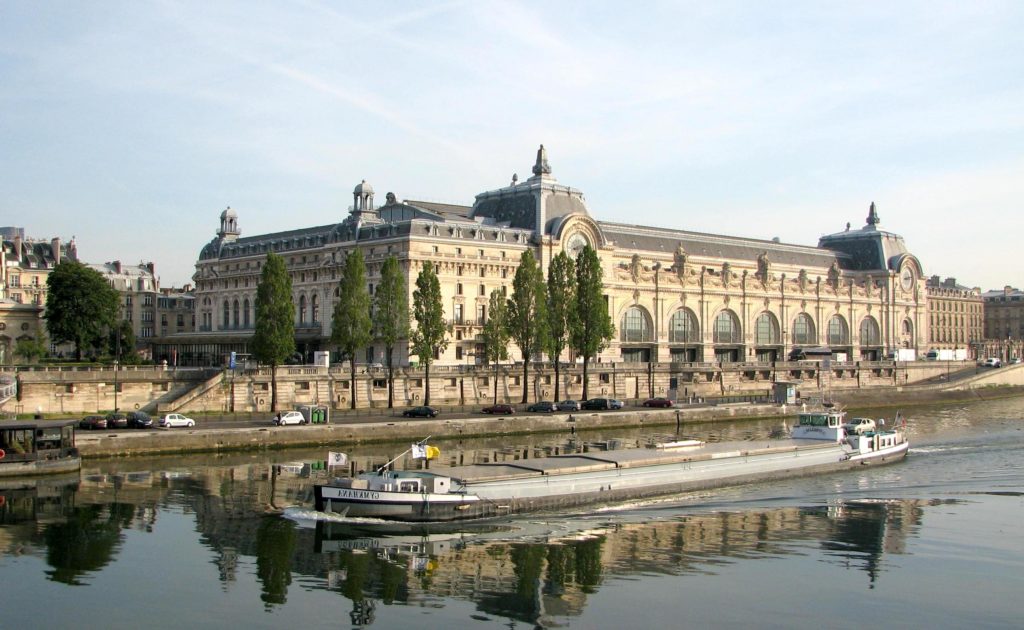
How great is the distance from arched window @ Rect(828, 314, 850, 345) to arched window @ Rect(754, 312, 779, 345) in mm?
12563

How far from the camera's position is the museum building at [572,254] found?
357 ft

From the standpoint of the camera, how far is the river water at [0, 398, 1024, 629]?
34.4m

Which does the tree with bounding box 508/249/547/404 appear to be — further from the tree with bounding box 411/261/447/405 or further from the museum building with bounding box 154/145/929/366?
the museum building with bounding box 154/145/929/366

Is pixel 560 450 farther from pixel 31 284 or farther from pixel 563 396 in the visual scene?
pixel 31 284

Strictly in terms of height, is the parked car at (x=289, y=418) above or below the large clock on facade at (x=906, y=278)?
below

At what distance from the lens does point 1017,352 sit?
197 m

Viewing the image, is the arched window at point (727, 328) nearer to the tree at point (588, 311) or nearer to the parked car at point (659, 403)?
the parked car at point (659, 403)

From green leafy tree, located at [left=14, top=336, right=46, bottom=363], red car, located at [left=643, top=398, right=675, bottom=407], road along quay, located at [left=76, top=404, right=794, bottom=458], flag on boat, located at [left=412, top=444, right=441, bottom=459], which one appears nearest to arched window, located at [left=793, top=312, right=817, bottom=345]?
red car, located at [left=643, top=398, right=675, bottom=407]

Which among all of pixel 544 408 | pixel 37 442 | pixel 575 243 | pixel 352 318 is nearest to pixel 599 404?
pixel 544 408

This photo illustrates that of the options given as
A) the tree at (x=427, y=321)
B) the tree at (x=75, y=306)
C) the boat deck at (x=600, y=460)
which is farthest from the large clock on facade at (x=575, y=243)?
the boat deck at (x=600, y=460)

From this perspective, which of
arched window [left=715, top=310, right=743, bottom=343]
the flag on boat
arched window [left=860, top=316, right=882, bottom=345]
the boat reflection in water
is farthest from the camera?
arched window [left=860, top=316, right=882, bottom=345]

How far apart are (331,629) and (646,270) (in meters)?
95.4

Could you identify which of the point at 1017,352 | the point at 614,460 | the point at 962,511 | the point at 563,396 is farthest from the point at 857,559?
the point at 1017,352

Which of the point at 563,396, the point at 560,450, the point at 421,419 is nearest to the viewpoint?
the point at 560,450
